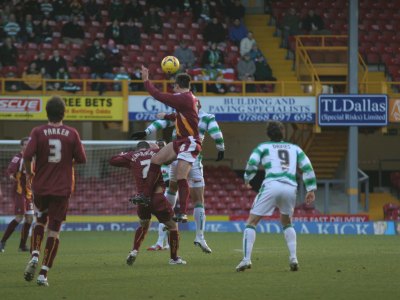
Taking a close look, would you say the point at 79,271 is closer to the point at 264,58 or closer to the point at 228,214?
the point at 228,214

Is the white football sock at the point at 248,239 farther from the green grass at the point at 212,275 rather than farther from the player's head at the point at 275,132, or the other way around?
the player's head at the point at 275,132

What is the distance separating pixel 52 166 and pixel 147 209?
2.90 meters

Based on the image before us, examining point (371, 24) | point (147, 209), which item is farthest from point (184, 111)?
point (371, 24)

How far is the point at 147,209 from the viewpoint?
14.2 m

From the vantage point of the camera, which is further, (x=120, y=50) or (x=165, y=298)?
(x=120, y=50)

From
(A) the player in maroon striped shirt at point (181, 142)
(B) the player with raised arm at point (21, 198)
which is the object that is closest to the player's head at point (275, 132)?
(A) the player in maroon striped shirt at point (181, 142)

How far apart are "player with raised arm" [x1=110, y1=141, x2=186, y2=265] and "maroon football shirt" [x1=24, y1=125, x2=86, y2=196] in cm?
256

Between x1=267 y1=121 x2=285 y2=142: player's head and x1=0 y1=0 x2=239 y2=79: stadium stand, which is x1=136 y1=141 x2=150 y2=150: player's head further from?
x1=0 y1=0 x2=239 y2=79: stadium stand

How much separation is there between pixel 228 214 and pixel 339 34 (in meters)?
8.86

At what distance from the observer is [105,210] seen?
28.6 metres

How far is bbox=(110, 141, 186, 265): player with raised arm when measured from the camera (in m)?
14.0

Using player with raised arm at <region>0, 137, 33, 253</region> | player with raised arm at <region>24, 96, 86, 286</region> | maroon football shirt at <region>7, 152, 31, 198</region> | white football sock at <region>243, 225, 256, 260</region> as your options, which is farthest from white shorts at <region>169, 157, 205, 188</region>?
player with raised arm at <region>24, 96, 86, 286</region>

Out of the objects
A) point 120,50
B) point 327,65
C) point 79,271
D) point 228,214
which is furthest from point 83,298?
point 327,65

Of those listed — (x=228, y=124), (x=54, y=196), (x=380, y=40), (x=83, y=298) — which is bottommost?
(x=83, y=298)
